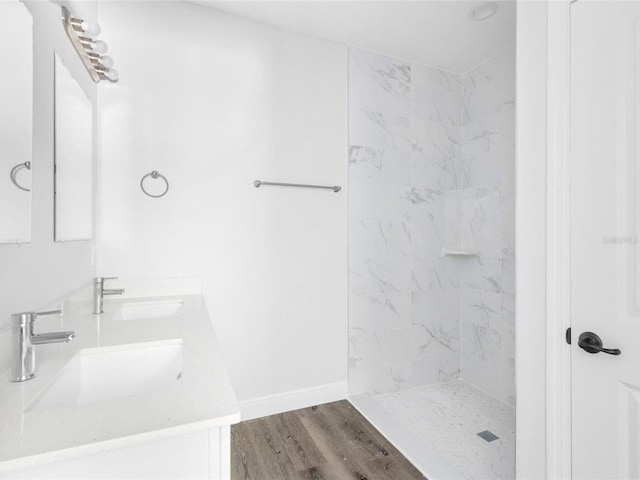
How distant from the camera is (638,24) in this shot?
986mm

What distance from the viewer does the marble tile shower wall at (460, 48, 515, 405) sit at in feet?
7.67

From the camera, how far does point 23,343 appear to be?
79 centimetres

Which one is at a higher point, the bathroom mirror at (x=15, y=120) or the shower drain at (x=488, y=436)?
the bathroom mirror at (x=15, y=120)

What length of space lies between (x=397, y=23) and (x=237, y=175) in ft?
4.61

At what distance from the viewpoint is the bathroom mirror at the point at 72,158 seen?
4.13 ft

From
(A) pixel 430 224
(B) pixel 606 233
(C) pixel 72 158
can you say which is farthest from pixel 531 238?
(C) pixel 72 158

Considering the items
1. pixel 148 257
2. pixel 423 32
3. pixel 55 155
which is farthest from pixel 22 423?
pixel 423 32

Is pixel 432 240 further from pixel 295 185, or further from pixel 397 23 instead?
pixel 397 23

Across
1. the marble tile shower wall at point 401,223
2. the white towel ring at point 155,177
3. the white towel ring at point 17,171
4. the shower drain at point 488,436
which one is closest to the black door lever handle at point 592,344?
the shower drain at point 488,436

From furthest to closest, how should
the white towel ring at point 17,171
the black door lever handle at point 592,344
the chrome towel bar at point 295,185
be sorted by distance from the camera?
the chrome towel bar at point 295,185
the black door lever handle at point 592,344
the white towel ring at point 17,171

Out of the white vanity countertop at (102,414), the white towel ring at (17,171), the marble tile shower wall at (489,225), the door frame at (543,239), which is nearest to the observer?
the white vanity countertop at (102,414)

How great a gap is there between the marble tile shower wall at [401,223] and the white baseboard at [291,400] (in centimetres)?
13

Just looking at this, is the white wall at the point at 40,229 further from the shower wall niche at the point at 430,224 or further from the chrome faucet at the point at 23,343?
the shower wall niche at the point at 430,224

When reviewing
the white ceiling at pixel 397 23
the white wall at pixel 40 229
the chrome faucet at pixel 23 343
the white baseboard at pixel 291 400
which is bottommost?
the white baseboard at pixel 291 400
